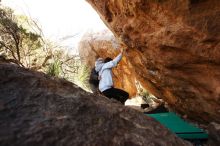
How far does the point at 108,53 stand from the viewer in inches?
569

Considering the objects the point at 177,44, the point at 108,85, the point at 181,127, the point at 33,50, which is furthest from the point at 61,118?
the point at 33,50

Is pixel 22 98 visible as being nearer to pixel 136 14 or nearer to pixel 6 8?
pixel 136 14

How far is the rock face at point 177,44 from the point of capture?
4.96m

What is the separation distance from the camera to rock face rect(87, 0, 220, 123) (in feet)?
16.3

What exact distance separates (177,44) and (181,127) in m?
2.17

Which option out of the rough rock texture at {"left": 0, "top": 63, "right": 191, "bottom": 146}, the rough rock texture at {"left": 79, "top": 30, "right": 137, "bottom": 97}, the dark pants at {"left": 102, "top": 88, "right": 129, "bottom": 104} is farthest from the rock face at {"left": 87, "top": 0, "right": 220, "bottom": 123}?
the rough rock texture at {"left": 79, "top": 30, "right": 137, "bottom": 97}

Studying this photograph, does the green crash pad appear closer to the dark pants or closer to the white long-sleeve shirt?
the dark pants

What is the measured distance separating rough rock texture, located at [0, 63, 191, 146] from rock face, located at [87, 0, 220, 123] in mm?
2559

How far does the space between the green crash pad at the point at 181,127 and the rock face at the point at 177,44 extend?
30cm

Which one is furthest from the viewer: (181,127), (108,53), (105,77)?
(108,53)

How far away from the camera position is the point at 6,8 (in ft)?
41.8

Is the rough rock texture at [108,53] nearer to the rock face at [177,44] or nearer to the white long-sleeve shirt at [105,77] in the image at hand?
the white long-sleeve shirt at [105,77]

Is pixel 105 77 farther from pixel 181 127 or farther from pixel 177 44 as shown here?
pixel 177 44

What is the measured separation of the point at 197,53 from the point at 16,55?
795cm
